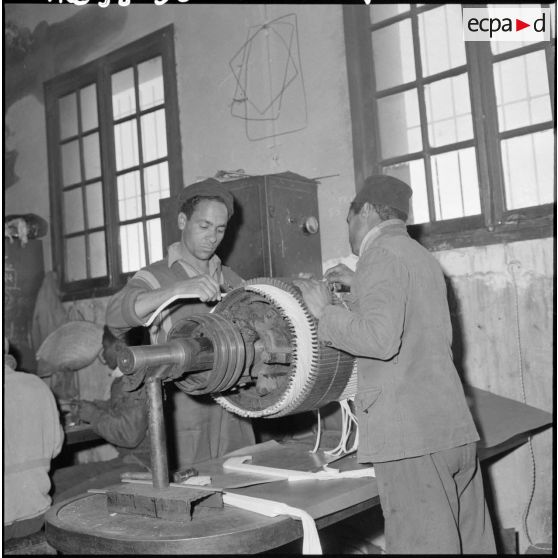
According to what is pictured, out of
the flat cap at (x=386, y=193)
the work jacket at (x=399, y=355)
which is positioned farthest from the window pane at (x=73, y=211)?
the work jacket at (x=399, y=355)

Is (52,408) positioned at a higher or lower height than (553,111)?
lower

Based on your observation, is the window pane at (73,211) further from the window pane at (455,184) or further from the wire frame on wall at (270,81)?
the window pane at (455,184)

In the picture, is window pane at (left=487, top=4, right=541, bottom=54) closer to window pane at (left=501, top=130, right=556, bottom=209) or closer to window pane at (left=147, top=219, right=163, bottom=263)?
window pane at (left=501, top=130, right=556, bottom=209)

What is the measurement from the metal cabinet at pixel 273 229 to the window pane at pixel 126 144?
1.98 metres

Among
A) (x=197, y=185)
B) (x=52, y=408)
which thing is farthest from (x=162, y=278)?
(x=52, y=408)

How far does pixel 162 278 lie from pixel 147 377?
800 millimetres

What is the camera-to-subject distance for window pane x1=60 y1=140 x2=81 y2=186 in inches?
237

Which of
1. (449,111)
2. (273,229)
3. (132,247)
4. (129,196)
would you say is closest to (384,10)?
(449,111)

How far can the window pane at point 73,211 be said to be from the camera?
602cm

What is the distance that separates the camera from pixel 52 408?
3.56m

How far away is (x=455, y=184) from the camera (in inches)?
143

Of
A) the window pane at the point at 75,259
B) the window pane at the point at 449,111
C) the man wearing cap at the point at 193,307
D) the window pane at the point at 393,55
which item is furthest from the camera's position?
the window pane at the point at 75,259

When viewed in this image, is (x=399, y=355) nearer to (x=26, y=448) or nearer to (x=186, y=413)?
(x=186, y=413)

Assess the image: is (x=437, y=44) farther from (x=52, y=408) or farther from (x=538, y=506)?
(x=52, y=408)
